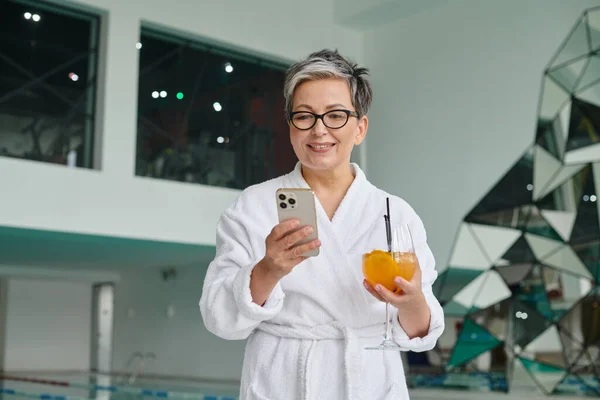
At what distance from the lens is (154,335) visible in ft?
46.2

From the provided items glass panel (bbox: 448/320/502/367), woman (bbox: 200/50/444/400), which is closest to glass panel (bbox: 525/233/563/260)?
glass panel (bbox: 448/320/502/367)

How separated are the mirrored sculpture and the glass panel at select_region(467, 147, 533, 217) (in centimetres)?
1

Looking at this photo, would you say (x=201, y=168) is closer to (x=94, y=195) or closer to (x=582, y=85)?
(x=94, y=195)

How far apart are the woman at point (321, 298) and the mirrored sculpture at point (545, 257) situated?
22.9ft

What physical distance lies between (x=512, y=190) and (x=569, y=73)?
140cm

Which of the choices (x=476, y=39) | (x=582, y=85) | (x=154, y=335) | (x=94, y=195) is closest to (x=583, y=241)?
(x=582, y=85)

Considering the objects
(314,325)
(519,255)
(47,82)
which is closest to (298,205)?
(314,325)

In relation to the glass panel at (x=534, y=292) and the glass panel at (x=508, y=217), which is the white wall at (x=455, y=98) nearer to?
the glass panel at (x=508, y=217)

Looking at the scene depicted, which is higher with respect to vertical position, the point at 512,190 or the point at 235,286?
the point at 512,190

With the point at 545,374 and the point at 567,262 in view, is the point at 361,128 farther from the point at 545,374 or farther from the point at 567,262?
the point at 545,374

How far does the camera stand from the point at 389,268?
1.39 m

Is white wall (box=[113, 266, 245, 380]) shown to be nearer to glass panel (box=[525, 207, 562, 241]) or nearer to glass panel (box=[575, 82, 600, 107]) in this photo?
glass panel (box=[525, 207, 562, 241])

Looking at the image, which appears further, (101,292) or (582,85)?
(101,292)

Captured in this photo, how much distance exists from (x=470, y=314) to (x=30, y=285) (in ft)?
33.0
